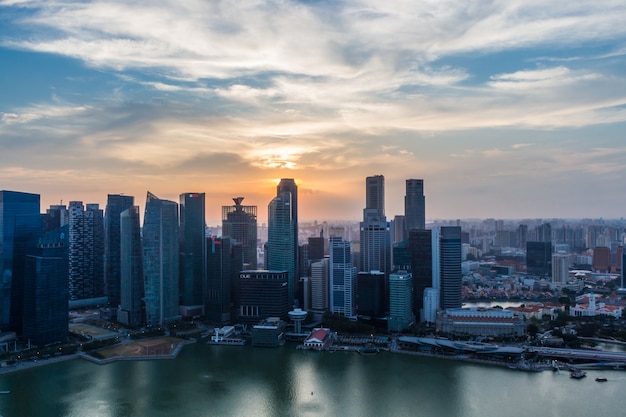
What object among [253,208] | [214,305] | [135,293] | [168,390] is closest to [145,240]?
[135,293]

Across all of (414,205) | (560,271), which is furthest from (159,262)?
(560,271)

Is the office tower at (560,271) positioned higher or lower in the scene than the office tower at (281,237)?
lower

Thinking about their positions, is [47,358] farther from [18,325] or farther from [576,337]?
[576,337]

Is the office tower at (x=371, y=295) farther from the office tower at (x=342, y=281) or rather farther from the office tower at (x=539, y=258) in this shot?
the office tower at (x=539, y=258)

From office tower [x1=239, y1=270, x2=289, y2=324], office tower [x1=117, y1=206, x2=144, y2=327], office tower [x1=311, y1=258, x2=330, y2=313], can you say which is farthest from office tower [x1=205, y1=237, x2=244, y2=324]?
office tower [x1=311, y1=258, x2=330, y2=313]

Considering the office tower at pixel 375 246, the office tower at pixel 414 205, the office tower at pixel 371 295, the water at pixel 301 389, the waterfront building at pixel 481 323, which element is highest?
the office tower at pixel 414 205

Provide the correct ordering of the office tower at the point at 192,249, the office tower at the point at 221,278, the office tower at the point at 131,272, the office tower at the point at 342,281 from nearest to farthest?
the office tower at the point at 131,272, the office tower at the point at 221,278, the office tower at the point at 342,281, the office tower at the point at 192,249

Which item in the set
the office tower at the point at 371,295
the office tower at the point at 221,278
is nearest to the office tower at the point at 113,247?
the office tower at the point at 221,278
